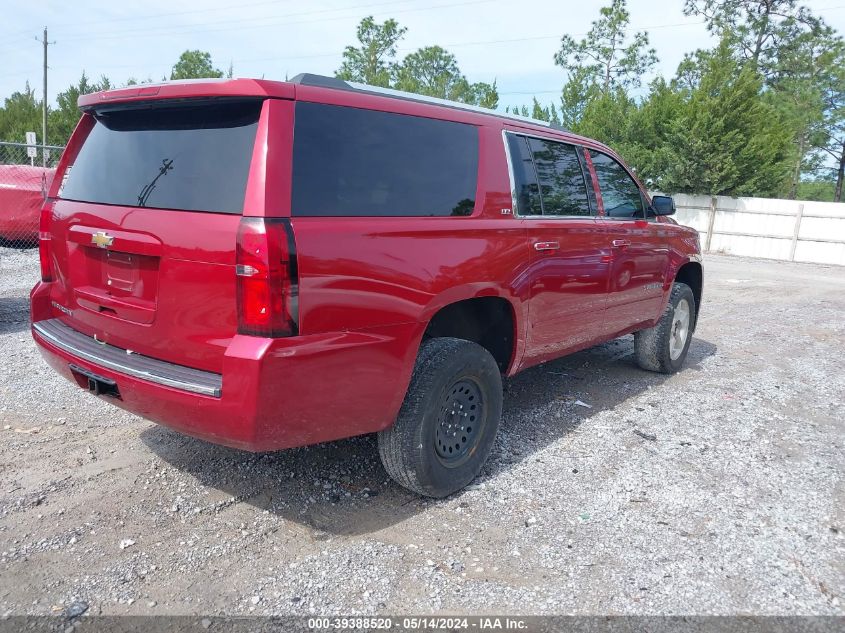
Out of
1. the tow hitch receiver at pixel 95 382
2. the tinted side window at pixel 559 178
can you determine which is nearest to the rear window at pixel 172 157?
the tow hitch receiver at pixel 95 382

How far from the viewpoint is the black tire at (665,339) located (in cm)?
585

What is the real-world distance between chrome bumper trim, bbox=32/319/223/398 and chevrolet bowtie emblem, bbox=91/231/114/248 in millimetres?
480

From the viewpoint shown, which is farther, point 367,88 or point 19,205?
point 19,205

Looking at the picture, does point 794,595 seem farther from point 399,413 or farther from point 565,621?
point 399,413

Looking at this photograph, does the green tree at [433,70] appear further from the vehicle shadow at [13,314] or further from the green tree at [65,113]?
the vehicle shadow at [13,314]

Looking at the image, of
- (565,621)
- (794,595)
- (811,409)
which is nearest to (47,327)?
(565,621)

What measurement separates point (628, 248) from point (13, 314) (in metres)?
6.23

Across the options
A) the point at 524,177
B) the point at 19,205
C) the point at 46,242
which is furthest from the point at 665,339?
the point at 19,205

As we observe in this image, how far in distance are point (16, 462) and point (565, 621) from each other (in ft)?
10.0

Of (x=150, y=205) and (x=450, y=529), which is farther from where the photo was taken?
(x=450, y=529)

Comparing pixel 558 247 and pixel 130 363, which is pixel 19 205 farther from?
pixel 558 247

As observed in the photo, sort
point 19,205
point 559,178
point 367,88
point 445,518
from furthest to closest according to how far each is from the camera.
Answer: point 19,205 → point 559,178 → point 445,518 → point 367,88

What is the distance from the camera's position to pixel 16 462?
369 cm

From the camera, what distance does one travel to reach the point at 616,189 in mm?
5059
